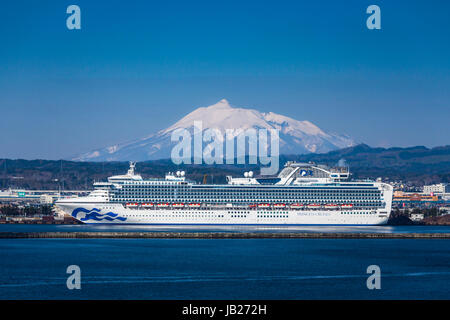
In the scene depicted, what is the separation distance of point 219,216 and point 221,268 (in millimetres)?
36127

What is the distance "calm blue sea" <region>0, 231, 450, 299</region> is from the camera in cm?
3469

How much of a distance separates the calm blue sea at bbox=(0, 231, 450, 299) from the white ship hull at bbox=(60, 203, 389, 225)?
55.1 ft

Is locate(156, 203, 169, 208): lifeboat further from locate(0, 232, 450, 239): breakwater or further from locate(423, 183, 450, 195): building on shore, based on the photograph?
locate(423, 183, 450, 195): building on shore

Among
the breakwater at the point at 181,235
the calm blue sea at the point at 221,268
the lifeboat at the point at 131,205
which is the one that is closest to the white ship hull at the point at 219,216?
the lifeboat at the point at 131,205

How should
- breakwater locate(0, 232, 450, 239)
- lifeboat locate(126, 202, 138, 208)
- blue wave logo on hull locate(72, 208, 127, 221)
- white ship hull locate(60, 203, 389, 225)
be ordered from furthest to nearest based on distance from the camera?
1. lifeboat locate(126, 202, 138, 208)
2. white ship hull locate(60, 203, 389, 225)
3. blue wave logo on hull locate(72, 208, 127, 221)
4. breakwater locate(0, 232, 450, 239)

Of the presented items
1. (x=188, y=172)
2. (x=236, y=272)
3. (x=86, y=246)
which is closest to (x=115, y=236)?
(x=86, y=246)

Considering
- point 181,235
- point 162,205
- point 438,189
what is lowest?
point 438,189

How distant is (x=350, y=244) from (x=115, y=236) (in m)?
17.5

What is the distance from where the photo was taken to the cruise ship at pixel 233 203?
76688mm

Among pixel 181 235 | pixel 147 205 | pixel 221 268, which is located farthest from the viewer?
pixel 147 205

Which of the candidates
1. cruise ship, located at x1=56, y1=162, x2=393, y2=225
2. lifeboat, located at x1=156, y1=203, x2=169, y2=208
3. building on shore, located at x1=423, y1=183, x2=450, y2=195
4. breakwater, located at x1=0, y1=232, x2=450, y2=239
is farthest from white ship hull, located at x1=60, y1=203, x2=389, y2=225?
building on shore, located at x1=423, y1=183, x2=450, y2=195

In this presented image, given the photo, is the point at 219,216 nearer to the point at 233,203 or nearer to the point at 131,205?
the point at 233,203

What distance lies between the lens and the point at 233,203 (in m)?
79.1

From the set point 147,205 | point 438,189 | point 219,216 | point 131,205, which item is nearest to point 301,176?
point 219,216
